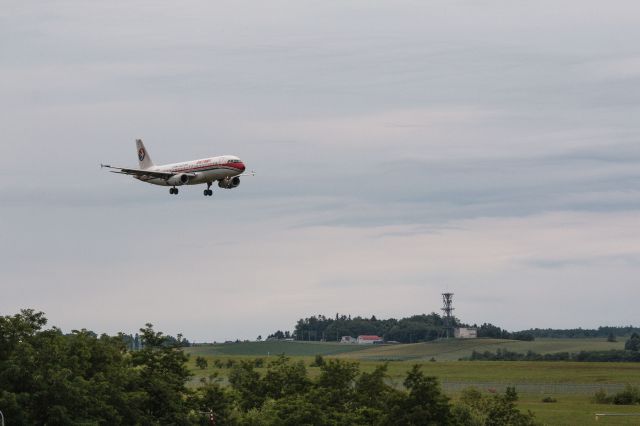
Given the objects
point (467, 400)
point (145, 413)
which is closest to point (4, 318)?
point (145, 413)

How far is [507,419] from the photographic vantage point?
138m

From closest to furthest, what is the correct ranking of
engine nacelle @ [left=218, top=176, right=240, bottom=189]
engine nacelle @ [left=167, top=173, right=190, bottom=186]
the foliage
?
1. the foliage
2. engine nacelle @ [left=218, top=176, right=240, bottom=189]
3. engine nacelle @ [left=167, top=173, right=190, bottom=186]

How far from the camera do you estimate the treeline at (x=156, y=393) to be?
356ft

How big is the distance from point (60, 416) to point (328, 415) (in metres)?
31.2

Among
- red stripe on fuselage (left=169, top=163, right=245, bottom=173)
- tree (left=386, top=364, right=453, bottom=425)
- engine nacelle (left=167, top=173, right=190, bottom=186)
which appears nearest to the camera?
tree (left=386, top=364, right=453, bottom=425)

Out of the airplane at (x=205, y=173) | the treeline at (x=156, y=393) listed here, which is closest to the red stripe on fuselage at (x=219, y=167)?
the airplane at (x=205, y=173)

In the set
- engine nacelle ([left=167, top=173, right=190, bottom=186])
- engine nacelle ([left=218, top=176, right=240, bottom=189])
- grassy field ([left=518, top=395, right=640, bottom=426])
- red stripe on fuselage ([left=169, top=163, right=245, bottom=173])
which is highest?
red stripe on fuselage ([left=169, top=163, right=245, bottom=173])

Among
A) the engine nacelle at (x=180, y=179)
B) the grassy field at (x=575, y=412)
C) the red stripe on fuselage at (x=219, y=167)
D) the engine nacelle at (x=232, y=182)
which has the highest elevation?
the red stripe on fuselage at (x=219, y=167)

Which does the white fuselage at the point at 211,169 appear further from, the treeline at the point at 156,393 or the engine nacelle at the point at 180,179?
the treeline at the point at 156,393

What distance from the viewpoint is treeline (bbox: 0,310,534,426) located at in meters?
108

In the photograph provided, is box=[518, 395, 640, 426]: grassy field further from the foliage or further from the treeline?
the foliage

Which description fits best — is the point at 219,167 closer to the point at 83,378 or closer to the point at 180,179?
the point at 180,179

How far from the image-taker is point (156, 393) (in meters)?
121

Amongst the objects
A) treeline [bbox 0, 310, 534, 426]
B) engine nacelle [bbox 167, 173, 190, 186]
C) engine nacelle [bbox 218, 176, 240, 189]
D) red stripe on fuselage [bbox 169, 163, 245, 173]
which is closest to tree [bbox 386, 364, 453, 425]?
treeline [bbox 0, 310, 534, 426]
